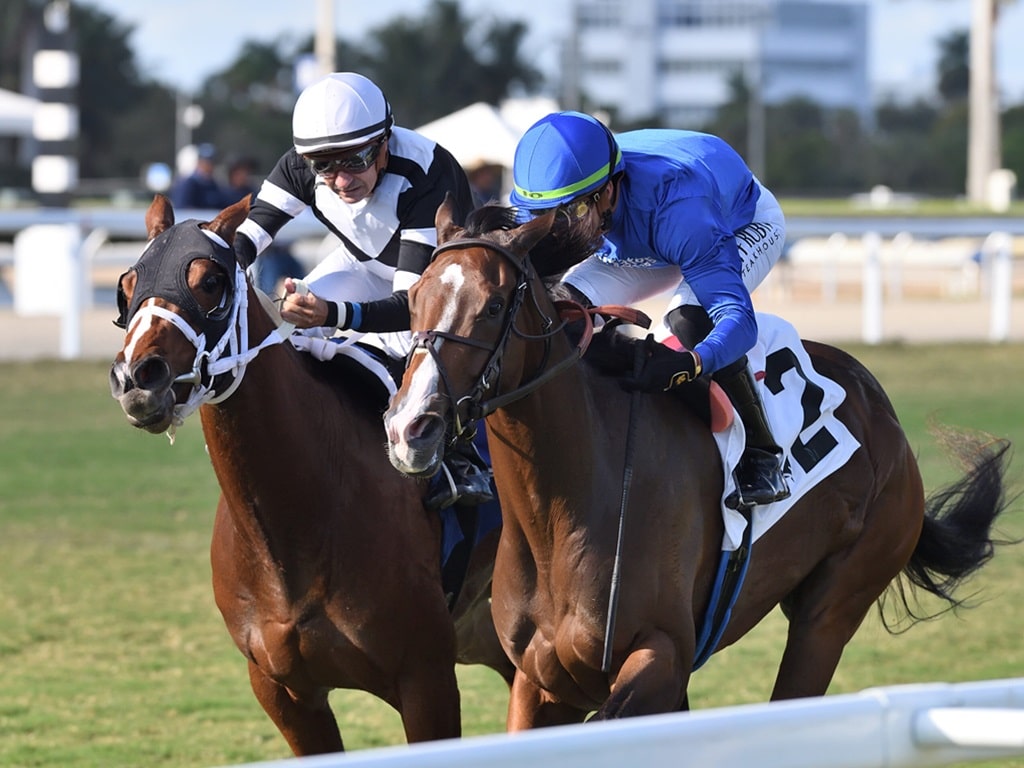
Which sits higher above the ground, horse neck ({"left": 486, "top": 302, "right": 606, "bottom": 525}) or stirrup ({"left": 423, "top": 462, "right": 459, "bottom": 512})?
horse neck ({"left": 486, "top": 302, "right": 606, "bottom": 525})

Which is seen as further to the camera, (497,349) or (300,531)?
(300,531)

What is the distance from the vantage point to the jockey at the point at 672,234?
389 centimetres

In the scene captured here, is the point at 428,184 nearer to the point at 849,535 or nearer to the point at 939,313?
the point at 849,535

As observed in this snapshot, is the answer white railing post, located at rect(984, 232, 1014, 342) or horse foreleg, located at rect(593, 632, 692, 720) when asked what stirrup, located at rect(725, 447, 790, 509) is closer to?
horse foreleg, located at rect(593, 632, 692, 720)

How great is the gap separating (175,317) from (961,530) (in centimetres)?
266

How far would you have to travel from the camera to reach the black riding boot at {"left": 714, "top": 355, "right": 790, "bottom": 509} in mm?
4176

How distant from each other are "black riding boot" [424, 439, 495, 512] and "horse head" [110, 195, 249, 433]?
799mm

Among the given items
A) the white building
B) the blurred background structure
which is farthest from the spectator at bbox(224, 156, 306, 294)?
the white building

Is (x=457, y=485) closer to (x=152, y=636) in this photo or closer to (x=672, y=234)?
(x=672, y=234)

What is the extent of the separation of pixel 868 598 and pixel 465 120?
999cm

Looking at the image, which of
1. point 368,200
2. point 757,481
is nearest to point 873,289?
point 368,200

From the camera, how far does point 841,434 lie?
15.3ft

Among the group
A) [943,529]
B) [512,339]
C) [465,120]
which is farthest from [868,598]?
[465,120]

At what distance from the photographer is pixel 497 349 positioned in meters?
3.52
